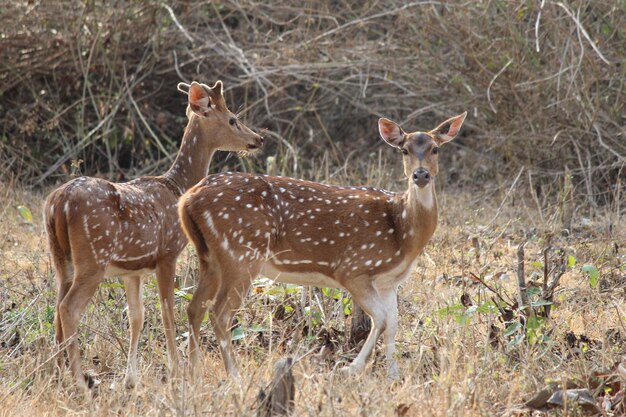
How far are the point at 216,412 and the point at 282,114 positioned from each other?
822 cm

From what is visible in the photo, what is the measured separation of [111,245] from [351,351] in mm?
1611

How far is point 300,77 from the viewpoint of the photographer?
12.1 metres

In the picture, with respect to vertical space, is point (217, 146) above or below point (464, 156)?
above

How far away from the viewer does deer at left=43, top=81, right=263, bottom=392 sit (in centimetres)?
664

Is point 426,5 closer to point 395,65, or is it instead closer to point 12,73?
point 395,65

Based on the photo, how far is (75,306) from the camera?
661 centimetres

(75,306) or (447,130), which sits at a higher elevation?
(447,130)

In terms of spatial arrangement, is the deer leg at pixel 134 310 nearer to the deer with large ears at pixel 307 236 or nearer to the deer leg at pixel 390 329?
the deer with large ears at pixel 307 236

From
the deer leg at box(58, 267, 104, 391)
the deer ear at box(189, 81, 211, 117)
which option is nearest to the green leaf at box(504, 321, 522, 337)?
the deer leg at box(58, 267, 104, 391)

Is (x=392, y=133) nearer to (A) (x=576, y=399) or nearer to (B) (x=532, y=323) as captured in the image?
(B) (x=532, y=323)

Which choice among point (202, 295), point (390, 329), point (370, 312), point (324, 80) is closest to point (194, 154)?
point (202, 295)

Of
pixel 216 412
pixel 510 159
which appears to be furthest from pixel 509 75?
pixel 216 412

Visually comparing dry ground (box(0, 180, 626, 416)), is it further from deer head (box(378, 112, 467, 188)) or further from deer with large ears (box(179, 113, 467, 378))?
deer head (box(378, 112, 467, 188))

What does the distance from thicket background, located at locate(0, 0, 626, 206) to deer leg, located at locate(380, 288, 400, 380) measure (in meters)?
3.85
